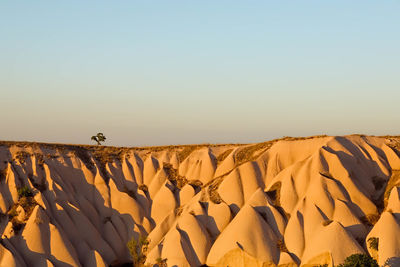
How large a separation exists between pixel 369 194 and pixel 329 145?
9056 mm

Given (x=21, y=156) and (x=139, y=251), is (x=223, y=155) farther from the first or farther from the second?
(x=21, y=156)

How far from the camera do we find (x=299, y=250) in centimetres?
5988

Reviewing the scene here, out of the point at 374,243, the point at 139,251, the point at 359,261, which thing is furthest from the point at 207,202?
the point at 359,261

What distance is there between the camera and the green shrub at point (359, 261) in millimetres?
50344

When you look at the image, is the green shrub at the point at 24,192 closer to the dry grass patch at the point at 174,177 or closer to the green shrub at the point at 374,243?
the dry grass patch at the point at 174,177

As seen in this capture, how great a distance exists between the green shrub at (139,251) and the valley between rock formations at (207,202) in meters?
1.05

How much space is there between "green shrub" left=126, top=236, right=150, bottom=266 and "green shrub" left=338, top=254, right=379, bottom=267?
26742 mm

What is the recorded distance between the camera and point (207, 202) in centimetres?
7106

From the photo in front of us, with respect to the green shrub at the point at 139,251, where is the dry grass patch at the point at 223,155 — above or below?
above

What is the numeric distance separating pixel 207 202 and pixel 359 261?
82.6 feet

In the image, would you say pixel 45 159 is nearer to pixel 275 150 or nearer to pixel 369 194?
pixel 275 150

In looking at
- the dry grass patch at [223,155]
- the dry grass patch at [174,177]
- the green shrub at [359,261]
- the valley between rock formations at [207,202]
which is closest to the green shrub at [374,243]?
the valley between rock formations at [207,202]

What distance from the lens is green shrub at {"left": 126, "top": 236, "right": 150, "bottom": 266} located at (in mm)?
67625

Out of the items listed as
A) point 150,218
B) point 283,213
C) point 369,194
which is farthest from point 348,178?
point 150,218
